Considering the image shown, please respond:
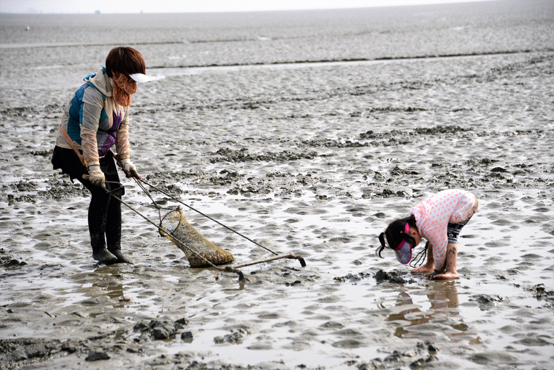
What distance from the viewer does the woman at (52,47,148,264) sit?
14.6 feet

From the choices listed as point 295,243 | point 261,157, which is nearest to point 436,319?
point 295,243

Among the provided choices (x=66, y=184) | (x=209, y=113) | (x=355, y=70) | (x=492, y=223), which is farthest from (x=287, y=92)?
(x=492, y=223)

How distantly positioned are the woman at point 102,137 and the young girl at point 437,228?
221 cm

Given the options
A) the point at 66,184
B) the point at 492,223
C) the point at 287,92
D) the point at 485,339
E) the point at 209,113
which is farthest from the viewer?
the point at 287,92

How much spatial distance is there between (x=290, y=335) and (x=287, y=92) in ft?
40.0

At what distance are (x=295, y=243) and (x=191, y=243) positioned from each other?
0.99 metres

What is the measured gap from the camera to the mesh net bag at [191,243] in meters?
5.04

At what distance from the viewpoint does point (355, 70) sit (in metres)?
19.8

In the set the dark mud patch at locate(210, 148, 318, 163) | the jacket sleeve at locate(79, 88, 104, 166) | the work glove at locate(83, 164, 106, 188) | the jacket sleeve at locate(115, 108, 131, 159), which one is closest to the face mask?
the jacket sleeve at locate(79, 88, 104, 166)

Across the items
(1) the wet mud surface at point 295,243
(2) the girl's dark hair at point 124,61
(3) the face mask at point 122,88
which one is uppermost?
(2) the girl's dark hair at point 124,61

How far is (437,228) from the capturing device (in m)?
4.40

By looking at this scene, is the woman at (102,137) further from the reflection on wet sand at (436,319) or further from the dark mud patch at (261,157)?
the dark mud patch at (261,157)

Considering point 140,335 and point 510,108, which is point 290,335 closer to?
point 140,335

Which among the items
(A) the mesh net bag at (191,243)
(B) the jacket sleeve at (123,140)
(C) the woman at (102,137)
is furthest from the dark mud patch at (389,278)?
(B) the jacket sleeve at (123,140)
